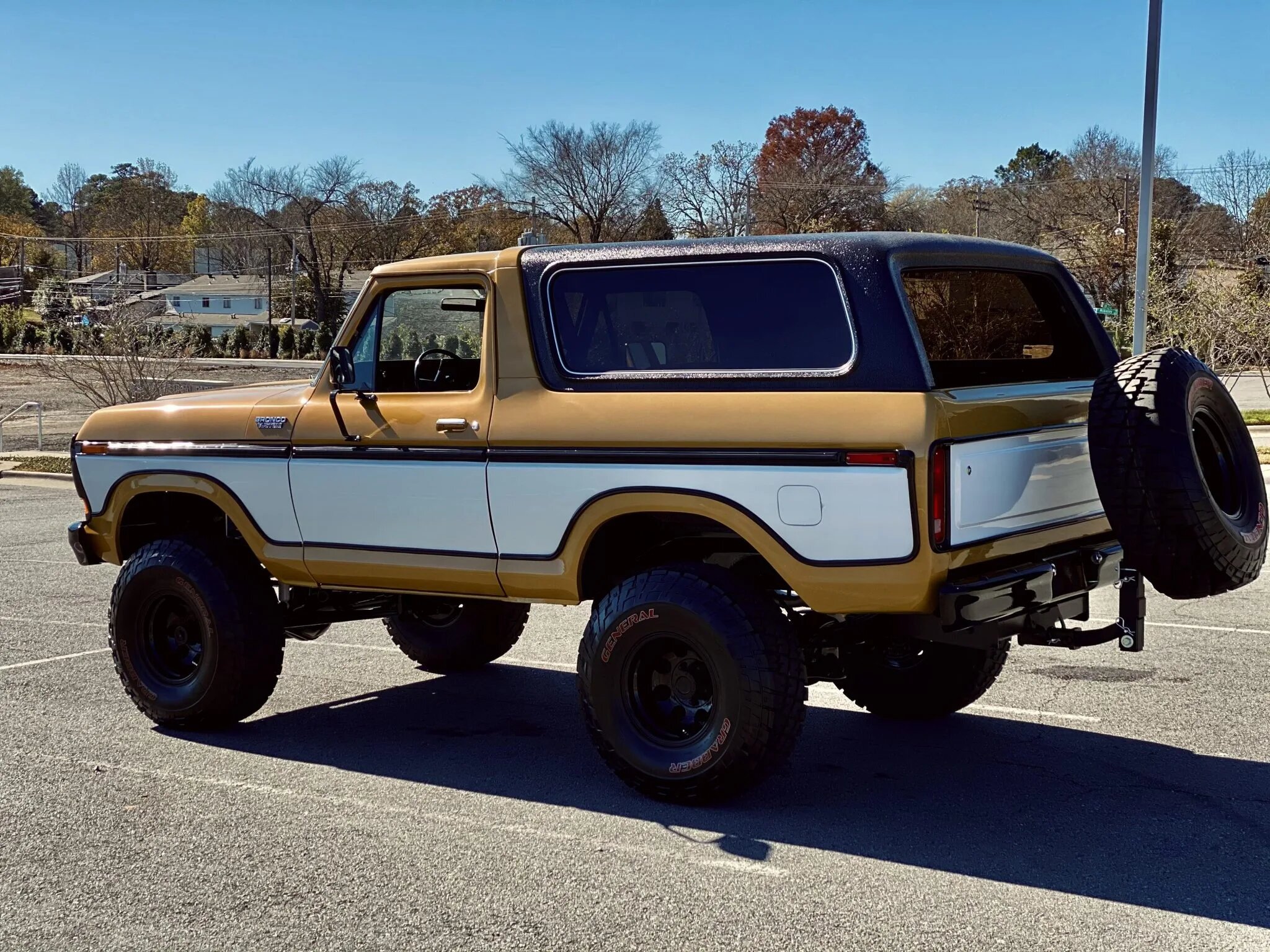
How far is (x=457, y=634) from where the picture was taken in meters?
7.79

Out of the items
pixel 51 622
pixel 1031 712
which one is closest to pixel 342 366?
pixel 1031 712

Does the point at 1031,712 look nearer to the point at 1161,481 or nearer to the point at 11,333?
the point at 1161,481

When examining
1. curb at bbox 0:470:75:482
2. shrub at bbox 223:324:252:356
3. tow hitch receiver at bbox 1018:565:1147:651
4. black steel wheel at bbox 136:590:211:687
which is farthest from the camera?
shrub at bbox 223:324:252:356

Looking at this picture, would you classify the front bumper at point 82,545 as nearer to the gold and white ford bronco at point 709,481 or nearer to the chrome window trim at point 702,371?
the gold and white ford bronco at point 709,481

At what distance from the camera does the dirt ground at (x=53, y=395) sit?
30781 millimetres

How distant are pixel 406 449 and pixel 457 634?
7.01 feet

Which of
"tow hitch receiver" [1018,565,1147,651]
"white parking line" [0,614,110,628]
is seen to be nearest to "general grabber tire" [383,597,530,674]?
"white parking line" [0,614,110,628]

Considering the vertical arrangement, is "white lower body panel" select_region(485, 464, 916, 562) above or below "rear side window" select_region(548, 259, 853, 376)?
below

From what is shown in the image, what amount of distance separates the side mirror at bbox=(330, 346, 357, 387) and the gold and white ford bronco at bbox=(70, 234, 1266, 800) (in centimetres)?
2

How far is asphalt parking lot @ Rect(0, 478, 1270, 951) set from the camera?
13.7 ft

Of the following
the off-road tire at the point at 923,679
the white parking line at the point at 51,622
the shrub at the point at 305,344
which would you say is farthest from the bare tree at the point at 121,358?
the shrub at the point at 305,344

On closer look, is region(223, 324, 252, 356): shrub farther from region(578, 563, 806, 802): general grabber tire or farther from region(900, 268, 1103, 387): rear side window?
region(578, 563, 806, 802): general grabber tire

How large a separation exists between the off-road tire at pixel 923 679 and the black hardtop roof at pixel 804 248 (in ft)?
5.77

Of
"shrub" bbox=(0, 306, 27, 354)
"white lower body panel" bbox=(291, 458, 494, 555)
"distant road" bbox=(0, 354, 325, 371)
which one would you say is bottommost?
"white lower body panel" bbox=(291, 458, 494, 555)
